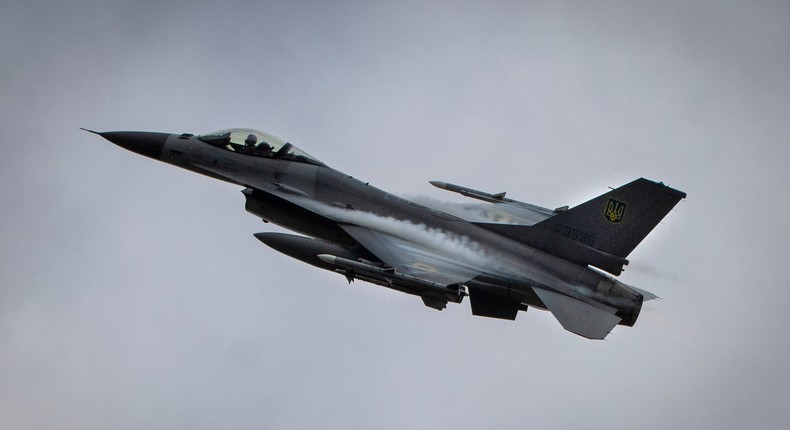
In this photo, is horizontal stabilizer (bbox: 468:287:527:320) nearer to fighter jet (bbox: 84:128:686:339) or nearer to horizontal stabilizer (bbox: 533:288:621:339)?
fighter jet (bbox: 84:128:686:339)

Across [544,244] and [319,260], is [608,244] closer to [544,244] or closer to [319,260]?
[544,244]

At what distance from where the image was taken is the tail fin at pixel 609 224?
18.7 meters

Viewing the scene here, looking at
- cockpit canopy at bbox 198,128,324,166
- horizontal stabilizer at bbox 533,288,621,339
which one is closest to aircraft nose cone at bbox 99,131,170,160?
cockpit canopy at bbox 198,128,324,166

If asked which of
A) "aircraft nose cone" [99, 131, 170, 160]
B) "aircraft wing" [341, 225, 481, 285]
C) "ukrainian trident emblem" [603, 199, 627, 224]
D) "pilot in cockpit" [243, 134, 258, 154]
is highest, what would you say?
"ukrainian trident emblem" [603, 199, 627, 224]

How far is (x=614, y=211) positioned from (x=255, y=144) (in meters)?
7.40

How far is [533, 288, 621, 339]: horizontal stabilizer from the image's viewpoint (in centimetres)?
1692

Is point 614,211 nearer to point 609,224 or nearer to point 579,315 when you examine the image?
point 609,224

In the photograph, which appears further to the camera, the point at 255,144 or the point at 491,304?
the point at 255,144

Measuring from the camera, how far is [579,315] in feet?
56.9

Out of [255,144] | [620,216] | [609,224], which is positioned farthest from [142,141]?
[620,216]

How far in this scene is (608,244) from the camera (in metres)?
18.8

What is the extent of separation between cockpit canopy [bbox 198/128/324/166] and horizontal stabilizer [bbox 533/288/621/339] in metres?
5.89

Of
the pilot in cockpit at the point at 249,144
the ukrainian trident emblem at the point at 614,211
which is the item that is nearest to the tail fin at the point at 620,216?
the ukrainian trident emblem at the point at 614,211

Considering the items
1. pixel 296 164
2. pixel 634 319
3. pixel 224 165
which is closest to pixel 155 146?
pixel 224 165
